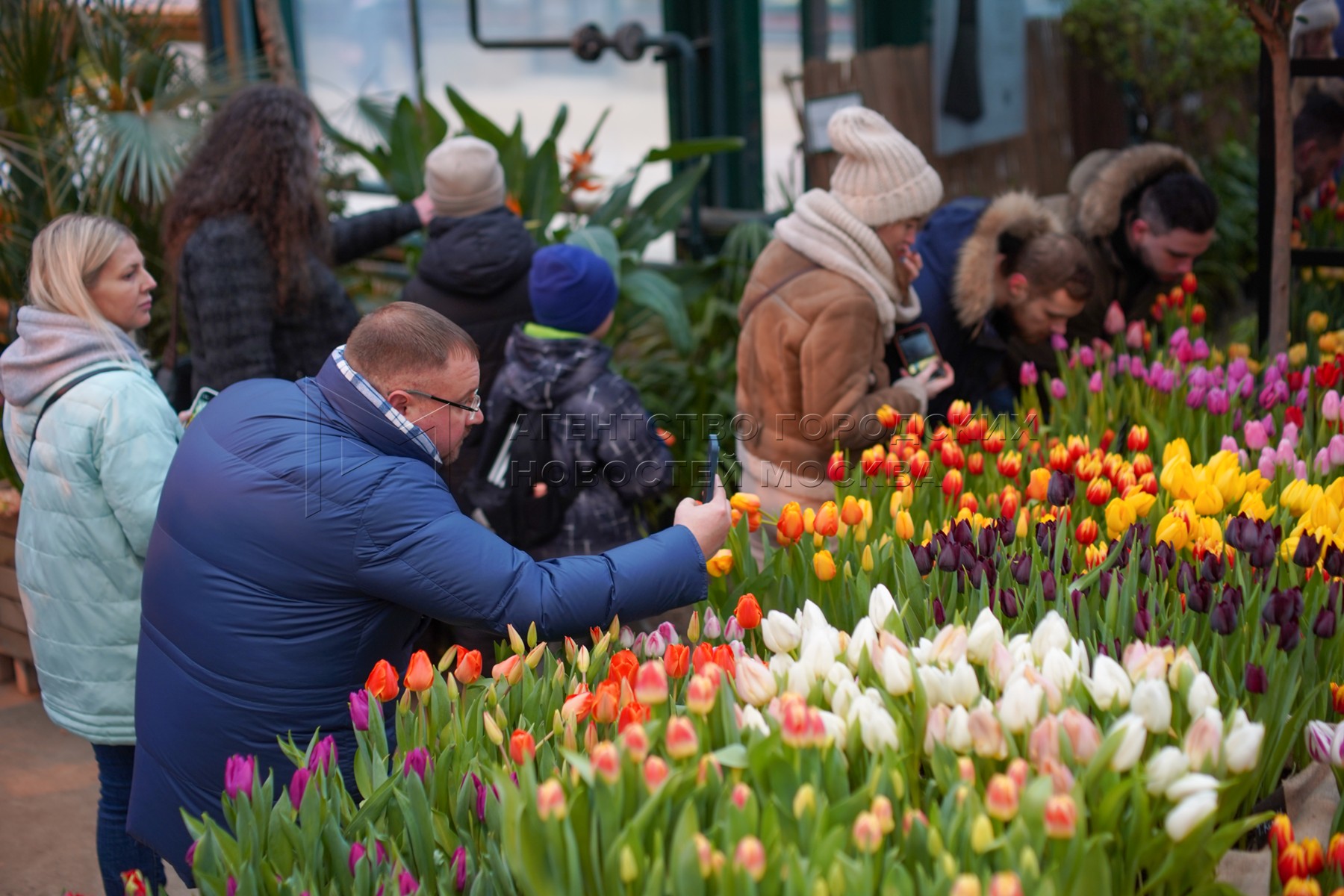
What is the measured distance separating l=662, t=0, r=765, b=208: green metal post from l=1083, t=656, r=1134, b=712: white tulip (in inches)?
193

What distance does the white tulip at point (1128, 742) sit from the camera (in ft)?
4.30

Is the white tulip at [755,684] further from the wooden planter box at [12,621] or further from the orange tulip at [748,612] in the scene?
the wooden planter box at [12,621]

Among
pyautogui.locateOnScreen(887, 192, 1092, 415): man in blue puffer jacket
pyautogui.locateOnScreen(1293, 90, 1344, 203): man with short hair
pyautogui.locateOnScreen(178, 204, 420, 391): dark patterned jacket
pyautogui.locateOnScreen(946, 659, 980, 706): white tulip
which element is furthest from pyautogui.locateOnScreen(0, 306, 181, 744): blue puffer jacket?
pyautogui.locateOnScreen(1293, 90, 1344, 203): man with short hair

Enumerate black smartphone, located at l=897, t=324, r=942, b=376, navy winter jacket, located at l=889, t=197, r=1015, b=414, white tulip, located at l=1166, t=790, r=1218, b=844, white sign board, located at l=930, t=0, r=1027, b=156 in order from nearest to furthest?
white tulip, located at l=1166, t=790, r=1218, b=844 < black smartphone, located at l=897, t=324, r=942, b=376 < navy winter jacket, located at l=889, t=197, r=1015, b=414 < white sign board, located at l=930, t=0, r=1027, b=156

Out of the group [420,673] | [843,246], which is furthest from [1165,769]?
[843,246]

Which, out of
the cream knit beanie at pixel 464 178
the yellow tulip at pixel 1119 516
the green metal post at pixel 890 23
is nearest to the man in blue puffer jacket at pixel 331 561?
the yellow tulip at pixel 1119 516

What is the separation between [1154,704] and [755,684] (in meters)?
0.45

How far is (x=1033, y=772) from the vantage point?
1350 millimetres

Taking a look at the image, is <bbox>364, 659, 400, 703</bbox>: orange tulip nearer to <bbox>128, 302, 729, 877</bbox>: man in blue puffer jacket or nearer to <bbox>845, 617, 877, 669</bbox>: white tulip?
<bbox>128, 302, 729, 877</bbox>: man in blue puffer jacket

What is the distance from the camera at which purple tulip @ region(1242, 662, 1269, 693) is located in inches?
60.4

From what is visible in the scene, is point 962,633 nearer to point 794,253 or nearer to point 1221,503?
point 1221,503

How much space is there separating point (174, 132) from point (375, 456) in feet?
10.5

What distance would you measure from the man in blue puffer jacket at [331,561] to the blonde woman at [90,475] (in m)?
0.55

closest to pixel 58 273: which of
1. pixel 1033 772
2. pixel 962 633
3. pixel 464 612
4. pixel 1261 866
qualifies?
pixel 464 612
